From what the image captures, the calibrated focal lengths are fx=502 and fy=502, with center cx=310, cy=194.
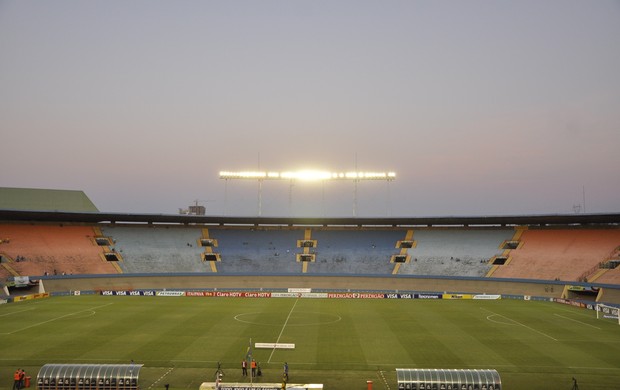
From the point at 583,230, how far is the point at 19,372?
7733 centimetres

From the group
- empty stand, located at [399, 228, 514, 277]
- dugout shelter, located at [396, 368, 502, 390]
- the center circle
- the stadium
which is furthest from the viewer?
empty stand, located at [399, 228, 514, 277]

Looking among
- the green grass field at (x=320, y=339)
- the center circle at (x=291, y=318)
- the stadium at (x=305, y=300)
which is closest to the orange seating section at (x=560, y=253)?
the stadium at (x=305, y=300)

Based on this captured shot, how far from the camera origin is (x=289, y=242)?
87.6m

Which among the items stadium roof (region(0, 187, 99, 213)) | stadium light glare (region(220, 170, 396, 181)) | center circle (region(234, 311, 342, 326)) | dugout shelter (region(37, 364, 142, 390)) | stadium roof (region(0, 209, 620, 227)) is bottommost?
center circle (region(234, 311, 342, 326))

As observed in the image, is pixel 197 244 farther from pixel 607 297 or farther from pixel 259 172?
pixel 607 297

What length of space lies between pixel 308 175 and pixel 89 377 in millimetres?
69179

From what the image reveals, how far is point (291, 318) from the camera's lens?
170ft

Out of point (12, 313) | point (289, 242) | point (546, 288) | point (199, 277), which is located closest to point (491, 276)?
point (546, 288)

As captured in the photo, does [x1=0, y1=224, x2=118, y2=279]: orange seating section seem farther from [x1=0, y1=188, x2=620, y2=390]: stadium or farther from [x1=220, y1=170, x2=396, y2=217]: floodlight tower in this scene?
[x1=220, y1=170, x2=396, y2=217]: floodlight tower

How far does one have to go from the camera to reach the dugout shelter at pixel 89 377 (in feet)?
86.0

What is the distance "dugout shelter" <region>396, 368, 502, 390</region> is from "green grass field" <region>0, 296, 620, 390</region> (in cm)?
378

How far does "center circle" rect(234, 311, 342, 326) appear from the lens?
161ft

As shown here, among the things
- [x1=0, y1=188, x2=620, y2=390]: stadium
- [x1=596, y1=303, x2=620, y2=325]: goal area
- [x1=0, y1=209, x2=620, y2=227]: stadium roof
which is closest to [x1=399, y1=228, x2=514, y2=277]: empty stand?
[x1=0, y1=188, x2=620, y2=390]: stadium

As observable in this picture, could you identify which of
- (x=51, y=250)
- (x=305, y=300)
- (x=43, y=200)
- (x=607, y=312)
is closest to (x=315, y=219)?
(x=305, y=300)
